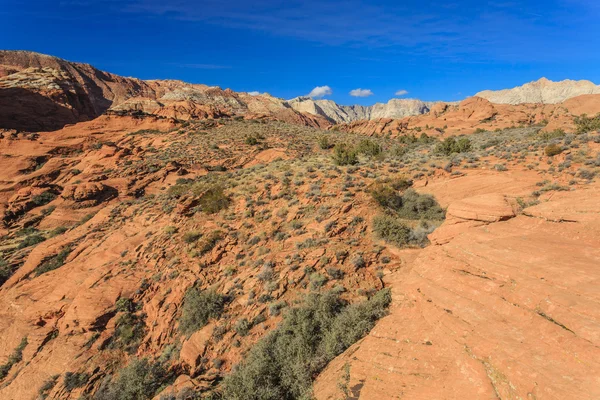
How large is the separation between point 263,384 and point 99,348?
797cm

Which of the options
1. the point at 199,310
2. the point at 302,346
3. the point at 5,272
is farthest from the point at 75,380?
the point at 5,272

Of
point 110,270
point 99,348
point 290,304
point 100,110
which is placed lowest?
point 99,348

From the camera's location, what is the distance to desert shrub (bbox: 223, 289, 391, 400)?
6.71 metres

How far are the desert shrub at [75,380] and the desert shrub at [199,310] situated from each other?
11.8 feet

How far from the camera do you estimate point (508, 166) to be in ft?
45.6

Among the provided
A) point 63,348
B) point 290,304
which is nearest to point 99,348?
point 63,348

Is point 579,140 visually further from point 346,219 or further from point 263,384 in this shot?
point 263,384

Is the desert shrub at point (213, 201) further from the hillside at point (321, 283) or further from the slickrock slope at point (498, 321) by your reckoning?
the slickrock slope at point (498, 321)

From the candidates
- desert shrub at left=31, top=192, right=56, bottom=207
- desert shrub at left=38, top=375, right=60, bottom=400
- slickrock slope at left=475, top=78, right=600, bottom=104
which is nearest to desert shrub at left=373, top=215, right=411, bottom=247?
desert shrub at left=38, top=375, right=60, bottom=400

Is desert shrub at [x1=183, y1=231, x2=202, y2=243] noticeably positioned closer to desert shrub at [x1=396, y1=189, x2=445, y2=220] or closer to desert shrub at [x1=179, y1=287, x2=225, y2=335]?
desert shrub at [x1=179, y1=287, x2=225, y2=335]

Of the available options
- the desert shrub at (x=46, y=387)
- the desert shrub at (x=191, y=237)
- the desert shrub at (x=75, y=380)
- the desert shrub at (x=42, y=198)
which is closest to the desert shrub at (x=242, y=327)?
the desert shrub at (x=75, y=380)

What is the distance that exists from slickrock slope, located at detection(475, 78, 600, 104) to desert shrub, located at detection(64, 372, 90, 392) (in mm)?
167350

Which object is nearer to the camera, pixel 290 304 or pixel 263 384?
pixel 263 384

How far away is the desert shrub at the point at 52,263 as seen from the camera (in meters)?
16.2
